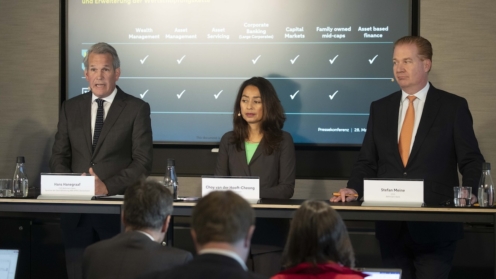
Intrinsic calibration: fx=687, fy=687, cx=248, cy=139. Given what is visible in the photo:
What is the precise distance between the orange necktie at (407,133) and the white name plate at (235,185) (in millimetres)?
893

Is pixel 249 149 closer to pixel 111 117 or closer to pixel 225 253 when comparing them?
pixel 111 117

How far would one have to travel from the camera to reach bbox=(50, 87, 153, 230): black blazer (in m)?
4.34

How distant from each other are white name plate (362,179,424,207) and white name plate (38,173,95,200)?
5.21 feet

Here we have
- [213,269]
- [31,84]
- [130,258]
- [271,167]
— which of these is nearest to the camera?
[213,269]

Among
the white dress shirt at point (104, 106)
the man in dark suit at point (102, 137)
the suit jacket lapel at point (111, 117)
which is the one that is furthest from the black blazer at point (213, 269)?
the white dress shirt at point (104, 106)

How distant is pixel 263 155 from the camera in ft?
14.0

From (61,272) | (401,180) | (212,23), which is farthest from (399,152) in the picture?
(61,272)

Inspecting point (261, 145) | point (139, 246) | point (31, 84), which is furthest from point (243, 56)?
point (139, 246)

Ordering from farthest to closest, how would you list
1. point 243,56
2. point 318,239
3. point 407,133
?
point 243,56, point 407,133, point 318,239

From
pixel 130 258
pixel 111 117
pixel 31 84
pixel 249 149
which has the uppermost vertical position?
pixel 31 84

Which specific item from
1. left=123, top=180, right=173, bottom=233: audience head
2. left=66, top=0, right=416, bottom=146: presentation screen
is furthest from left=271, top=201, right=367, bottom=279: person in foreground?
left=66, top=0, right=416, bottom=146: presentation screen

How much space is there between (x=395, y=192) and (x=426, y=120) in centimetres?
54

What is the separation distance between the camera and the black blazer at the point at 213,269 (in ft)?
6.18

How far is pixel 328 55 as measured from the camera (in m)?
5.58
